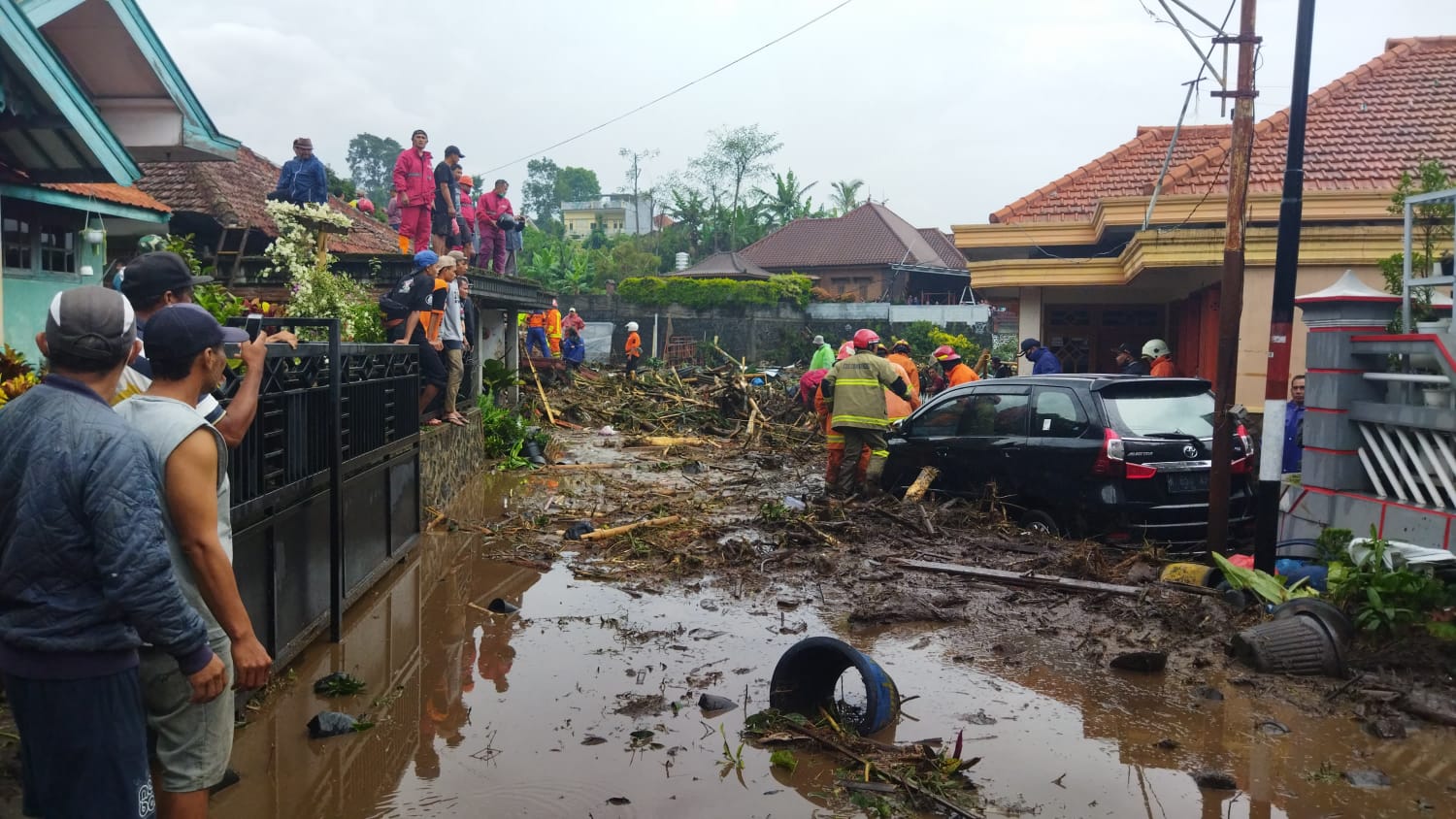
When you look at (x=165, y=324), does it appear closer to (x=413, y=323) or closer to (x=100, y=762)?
(x=100, y=762)

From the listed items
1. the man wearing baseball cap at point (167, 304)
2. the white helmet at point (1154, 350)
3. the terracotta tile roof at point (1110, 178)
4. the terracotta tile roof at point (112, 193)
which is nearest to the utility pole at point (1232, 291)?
the white helmet at point (1154, 350)

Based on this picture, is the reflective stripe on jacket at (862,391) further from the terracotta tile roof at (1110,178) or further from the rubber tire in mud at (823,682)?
the terracotta tile roof at (1110,178)

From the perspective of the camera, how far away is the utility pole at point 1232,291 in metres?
7.70

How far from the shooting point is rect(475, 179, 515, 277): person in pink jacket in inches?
677

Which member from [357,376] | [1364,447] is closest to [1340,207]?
[1364,447]

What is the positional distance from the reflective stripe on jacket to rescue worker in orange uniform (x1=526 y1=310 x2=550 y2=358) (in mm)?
14773

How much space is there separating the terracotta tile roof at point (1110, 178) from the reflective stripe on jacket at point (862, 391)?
769 centimetres

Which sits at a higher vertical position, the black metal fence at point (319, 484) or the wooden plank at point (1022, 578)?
the black metal fence at point (319, 484)

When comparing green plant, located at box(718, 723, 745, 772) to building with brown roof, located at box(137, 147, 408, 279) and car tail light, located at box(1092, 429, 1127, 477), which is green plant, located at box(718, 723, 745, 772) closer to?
car tail light, located at box(1092, 429, 1127, 477)

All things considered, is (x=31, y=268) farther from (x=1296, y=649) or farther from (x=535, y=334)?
(x=535, y=334)

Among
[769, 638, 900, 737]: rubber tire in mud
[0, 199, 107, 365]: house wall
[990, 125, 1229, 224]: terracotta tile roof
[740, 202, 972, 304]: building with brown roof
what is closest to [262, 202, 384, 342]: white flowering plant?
[0, 199, 107, 365]: house wall

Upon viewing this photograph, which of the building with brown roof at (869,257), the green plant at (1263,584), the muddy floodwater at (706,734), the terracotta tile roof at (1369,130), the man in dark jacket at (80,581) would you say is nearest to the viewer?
the man in dark jacket at (80,581)

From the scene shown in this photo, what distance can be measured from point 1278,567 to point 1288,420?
245 centimetres

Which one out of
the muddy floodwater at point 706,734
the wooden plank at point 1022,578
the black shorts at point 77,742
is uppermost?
the black shorts at point 77,742
